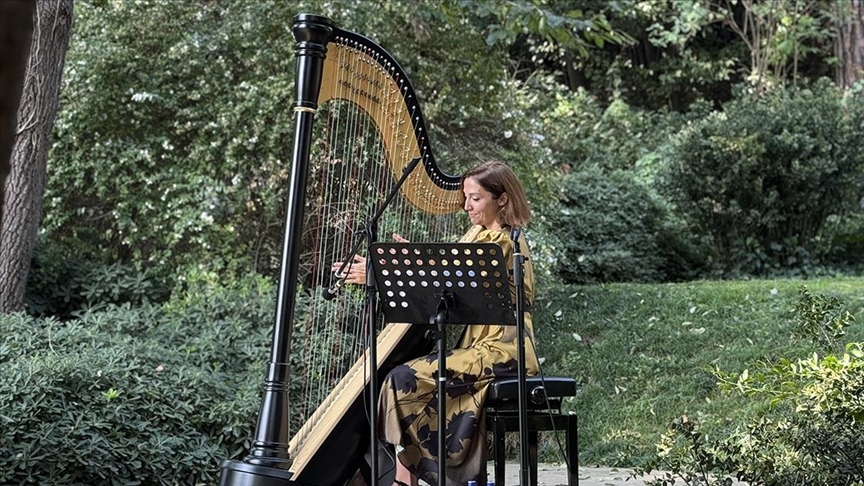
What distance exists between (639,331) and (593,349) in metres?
0.40

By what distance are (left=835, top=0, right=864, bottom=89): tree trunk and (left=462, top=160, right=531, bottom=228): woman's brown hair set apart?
351 inches

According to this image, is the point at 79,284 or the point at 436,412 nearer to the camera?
the point at 436,412

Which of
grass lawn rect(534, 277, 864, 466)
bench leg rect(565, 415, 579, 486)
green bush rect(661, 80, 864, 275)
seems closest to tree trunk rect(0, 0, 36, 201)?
bench leg rect(565, 415, 579, 486)

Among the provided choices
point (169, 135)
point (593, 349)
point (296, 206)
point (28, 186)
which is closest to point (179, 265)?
point (169, 135)

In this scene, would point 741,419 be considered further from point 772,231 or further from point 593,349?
point 772,231

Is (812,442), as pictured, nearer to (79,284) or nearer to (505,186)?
(505,186)

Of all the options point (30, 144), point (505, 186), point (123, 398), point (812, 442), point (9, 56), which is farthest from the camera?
point (30, 144)

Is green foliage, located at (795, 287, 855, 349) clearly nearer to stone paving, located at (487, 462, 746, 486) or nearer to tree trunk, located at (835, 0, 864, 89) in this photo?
stone paving, located at (487, 462, 746, 486)

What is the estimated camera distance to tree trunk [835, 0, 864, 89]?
1148 centimetres

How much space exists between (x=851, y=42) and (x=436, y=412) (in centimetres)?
976

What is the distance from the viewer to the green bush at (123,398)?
4203 mm

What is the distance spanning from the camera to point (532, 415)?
3.57 meters

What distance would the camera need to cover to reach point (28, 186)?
227 inches

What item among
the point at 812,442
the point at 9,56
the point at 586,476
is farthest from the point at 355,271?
the point at 9,56
